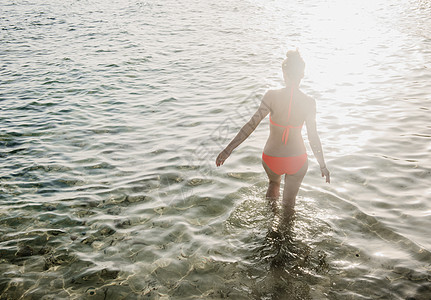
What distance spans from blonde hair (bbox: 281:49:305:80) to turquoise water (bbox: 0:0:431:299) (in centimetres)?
216

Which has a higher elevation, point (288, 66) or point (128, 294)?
point (288, 66)

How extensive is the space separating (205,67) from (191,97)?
3.55 m

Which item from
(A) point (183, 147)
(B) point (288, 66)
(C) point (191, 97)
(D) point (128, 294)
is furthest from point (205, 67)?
(D) point (128, 294)

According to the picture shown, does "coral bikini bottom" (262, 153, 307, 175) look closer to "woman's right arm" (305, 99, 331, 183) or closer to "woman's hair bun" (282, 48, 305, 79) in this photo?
"woman's right arm" (305, 99, 331, 183)

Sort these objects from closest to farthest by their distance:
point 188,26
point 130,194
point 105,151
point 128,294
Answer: point 128,294, point 130,194, point 105,151, point 188,26

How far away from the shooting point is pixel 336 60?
542 inches

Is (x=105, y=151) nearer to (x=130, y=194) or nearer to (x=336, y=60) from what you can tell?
(x=130, y=194)

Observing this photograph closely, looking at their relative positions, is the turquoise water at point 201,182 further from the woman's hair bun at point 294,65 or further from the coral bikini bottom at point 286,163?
the woman's hair bun at point 294,65

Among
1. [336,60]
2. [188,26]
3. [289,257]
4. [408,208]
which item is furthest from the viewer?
[188,26]

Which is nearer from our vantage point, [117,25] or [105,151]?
[105,151]

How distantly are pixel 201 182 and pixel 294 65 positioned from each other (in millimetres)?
3014

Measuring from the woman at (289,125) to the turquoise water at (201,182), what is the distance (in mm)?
928

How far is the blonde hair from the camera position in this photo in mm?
4320

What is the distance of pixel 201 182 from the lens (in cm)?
652
